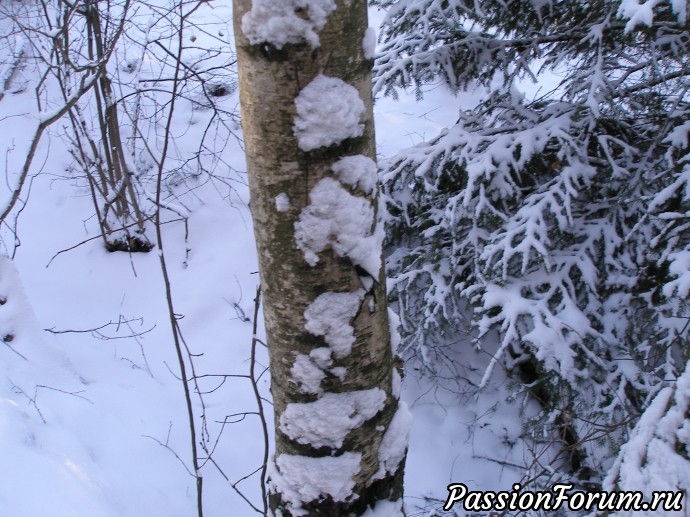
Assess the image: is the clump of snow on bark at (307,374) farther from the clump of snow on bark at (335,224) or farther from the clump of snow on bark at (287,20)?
the clump of snow on bark at (287,20)

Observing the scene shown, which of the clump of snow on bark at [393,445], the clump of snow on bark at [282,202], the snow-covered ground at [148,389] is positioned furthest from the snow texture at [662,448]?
the snow-covered ground at [148,389]

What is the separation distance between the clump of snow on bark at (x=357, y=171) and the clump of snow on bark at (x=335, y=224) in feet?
0.06

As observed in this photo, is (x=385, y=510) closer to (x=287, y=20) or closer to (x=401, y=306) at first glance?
(x=287, y=20)

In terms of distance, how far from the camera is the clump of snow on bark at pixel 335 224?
0.86 metres


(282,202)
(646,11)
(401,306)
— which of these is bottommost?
(401,306)

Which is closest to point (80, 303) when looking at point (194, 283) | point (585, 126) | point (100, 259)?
point (100, 259)

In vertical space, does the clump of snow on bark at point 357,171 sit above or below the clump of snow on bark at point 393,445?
above

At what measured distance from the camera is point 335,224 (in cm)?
88

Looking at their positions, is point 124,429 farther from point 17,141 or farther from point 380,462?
point 17,141

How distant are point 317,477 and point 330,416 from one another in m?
0.17

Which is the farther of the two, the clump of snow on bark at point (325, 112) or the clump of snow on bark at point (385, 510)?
the clump of snow on bark at point (385, 510)

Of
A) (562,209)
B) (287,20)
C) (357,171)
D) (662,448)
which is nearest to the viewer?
(287,20)

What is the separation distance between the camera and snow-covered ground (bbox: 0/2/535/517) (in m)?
2.28

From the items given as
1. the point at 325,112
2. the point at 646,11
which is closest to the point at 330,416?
the point at 325,112
